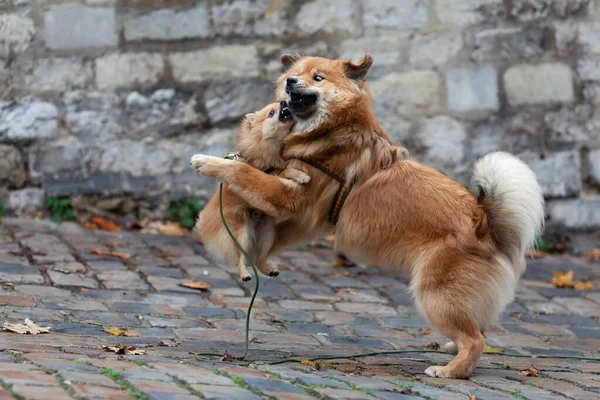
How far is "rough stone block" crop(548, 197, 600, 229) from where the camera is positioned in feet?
26.0

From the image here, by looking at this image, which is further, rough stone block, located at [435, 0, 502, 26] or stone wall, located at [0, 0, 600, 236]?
rough stone block, located at [435, 0, 502, 26]

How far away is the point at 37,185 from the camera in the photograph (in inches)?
297

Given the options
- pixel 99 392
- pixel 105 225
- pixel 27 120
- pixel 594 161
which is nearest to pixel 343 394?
pixel 99 392

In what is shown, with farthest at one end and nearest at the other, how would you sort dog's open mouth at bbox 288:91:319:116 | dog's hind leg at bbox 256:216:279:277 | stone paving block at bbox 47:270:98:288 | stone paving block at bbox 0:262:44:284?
stone paving block at bbox 47:270:98:288 < stone paving block at bbox 0:262:44:284 < dog's hind leg at bbox 256:216:279:277 < dog's open mouth at bbox 288:91:319:116

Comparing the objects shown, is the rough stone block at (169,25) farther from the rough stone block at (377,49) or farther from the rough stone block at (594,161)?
the rough stone block at (594,161)

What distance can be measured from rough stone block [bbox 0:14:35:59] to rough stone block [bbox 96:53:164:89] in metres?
0.61

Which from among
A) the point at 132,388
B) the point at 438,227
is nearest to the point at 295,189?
the point at 438,227

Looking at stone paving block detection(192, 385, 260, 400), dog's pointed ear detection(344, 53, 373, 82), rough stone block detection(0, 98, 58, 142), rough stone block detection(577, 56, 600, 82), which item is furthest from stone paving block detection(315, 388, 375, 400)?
rough stone block detection(577, 56, 600, 82)

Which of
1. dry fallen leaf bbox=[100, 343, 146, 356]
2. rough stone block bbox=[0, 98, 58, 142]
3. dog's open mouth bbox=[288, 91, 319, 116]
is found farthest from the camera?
rough stone block bbox=[0, 98, 58, 142]

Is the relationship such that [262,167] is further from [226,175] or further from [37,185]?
[37,185]

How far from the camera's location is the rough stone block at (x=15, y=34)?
24.5 ft

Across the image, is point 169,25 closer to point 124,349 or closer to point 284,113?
point 284,113

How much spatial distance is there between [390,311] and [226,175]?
81.9 inches

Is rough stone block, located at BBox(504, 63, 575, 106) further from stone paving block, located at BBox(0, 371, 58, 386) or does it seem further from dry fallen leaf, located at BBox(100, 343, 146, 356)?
stone paving block, located at BBox(0, 371, 58, 386)
